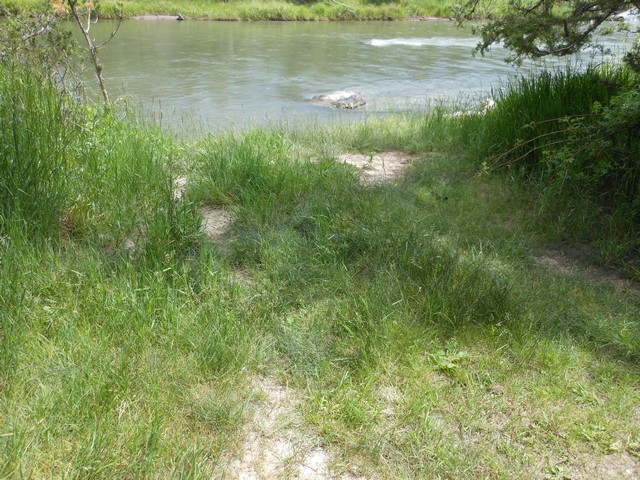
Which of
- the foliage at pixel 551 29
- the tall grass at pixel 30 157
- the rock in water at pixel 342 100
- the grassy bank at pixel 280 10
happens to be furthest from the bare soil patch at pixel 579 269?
the grassy bank at pixel 280 10

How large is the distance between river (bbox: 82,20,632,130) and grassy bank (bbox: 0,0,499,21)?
11.6 ft

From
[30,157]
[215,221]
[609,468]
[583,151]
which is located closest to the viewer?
[609,468]

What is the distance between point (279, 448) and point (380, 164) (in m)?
3.90

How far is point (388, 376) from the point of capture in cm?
264

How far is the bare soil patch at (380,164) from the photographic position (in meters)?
5.24

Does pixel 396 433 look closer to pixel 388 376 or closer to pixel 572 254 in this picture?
pixel 388 376

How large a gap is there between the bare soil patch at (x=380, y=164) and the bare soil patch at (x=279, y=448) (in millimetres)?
2764

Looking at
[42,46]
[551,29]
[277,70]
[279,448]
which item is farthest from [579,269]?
[277,70]

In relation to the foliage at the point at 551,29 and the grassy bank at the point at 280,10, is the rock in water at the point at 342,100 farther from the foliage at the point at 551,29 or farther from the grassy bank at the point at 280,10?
the grassy bank at the point at 280,10

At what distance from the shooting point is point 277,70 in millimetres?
15000

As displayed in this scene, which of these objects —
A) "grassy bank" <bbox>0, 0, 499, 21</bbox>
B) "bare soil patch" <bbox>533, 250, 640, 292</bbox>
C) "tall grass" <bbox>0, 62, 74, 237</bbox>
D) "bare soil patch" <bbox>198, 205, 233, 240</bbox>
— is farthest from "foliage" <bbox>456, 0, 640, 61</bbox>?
"grassy bank" <bbox>0, 0, 499, 21</bbox>

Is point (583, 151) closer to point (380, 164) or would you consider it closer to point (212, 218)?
point (380, 164)

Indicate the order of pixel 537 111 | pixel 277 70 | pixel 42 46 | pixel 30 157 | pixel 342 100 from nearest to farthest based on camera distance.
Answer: pixel 30 157, pixel 537 111, pixel 42 46, pixel 342 100, pixel 277 70

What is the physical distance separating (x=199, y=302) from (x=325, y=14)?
94.5 ft
